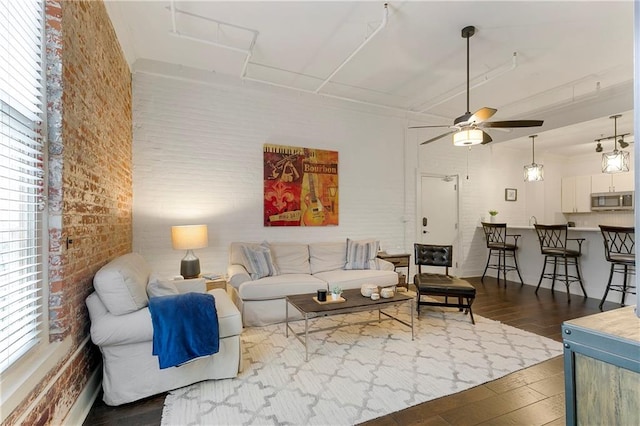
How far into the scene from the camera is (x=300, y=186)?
15.2 feet

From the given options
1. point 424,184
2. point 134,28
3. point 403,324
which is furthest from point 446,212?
point 134,28

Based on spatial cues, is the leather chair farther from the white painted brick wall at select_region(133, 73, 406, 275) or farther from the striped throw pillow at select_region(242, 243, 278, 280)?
the striped throw pillow at select_region(242, 243, 278, 280)

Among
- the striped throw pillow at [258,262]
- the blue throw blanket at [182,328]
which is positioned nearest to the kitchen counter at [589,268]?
the striped throw pillow at [258,262]

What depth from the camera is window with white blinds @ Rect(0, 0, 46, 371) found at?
1328 millimetres

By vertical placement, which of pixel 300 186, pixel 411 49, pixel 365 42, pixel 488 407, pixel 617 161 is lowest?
pixel 488 407

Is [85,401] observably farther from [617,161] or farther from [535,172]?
[535,172]

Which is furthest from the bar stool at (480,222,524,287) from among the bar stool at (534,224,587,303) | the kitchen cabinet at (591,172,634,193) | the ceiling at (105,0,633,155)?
the kitchen cabinet at (591,172,634,193)

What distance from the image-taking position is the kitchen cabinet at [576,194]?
284 inches

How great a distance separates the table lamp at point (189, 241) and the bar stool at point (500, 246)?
5.11 meters

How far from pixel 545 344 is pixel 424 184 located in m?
3.33

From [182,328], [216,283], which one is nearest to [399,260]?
[216,283]

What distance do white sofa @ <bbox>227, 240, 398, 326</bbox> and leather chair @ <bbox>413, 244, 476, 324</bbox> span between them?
478mm

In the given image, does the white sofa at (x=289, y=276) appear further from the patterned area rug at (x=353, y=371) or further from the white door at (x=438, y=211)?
the white door at (x=438, y=211)

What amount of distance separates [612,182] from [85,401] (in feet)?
31.9
